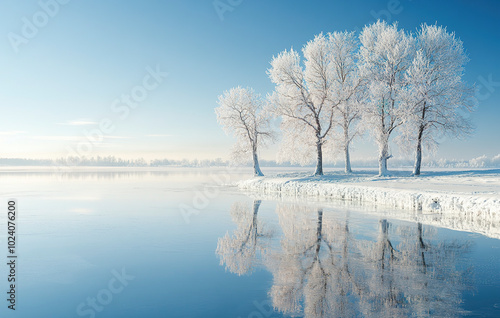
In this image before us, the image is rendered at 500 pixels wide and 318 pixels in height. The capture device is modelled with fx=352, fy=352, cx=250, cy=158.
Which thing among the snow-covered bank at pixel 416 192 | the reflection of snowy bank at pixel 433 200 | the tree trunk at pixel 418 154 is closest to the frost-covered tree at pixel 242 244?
the reflection of snowy bank at pixel 433 200

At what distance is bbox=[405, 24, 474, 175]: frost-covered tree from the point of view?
3297 cm

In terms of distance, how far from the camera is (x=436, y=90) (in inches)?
1298

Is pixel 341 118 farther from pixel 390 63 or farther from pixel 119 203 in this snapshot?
pixel 119 203

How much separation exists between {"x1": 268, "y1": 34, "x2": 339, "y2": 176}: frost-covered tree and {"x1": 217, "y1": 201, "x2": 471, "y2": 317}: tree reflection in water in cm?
2451

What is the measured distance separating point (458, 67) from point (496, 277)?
109ft

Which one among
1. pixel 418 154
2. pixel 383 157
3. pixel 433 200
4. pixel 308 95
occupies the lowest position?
pixel 433 200

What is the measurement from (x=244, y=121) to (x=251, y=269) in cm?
3978

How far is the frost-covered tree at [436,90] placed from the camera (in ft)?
108

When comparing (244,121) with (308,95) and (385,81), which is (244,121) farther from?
(385,81)

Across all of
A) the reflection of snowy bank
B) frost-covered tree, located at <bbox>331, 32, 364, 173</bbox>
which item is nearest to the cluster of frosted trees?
frost-covered tree, located at <bbox>331, 32, 364, 173</bbox>

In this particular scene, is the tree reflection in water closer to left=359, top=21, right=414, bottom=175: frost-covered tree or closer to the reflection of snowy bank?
the reflection of snowy bank

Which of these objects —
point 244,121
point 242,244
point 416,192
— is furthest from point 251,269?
point 244,121

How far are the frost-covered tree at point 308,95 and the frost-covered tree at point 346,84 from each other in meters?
0.53

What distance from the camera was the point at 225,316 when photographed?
19.6ft
